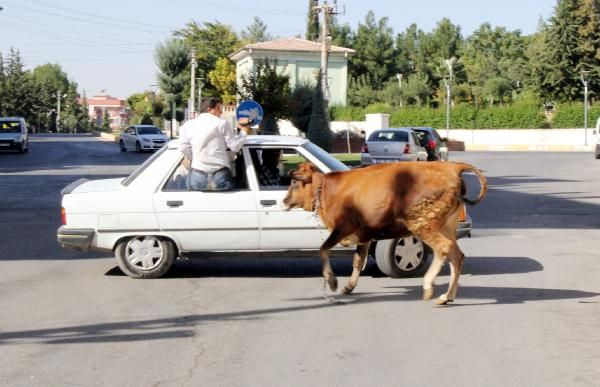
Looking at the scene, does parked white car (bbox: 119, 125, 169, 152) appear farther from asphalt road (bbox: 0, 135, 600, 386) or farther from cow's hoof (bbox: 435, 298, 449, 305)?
cow's hoof (bbox: 435, 298, 449, 305)

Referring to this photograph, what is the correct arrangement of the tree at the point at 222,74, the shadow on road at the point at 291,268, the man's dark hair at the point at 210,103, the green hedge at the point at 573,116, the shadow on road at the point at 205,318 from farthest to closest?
1. the tree at the point at 222,74
2. the green hedge at the point at 573,116
3. the shadow on road at the point at 291,268
4. the man's dark hair at the point at 210,103
5. the shadow on road at the point at 205,318

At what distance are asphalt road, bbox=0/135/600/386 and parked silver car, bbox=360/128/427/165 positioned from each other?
17.8m

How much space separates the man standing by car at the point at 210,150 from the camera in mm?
9844

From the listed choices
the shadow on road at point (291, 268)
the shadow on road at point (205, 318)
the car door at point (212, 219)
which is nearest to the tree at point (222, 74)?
the shadow on road at point (291, 268)

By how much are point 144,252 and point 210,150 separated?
1.31m

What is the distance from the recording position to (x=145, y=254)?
9953mm

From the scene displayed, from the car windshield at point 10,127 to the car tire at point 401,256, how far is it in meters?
41.8

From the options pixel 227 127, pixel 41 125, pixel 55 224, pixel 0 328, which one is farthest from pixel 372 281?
pixel 41 125

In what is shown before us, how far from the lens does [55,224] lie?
16062 millimetres

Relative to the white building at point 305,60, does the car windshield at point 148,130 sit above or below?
below

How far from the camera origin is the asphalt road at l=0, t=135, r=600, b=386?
244 inches

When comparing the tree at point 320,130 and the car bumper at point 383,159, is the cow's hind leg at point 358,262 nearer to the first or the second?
the car bumper at point 383,159

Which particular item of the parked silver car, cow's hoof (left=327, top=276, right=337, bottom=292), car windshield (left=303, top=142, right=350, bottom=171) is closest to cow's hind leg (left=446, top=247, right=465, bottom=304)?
cow's hoof (left=327, top=276, right=337, bottom=292)

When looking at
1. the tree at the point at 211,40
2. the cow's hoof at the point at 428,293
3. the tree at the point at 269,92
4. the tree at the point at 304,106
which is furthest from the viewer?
the tree at the point at 211,40
